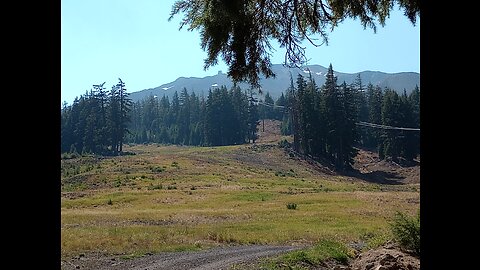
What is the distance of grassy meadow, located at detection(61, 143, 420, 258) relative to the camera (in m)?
22.8

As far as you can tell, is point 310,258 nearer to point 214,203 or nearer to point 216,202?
point 214,203

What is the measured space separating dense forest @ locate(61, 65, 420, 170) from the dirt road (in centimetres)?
2870

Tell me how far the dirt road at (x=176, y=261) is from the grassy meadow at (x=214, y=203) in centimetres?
115

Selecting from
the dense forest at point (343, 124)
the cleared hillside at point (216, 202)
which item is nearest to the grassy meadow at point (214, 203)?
the cleared hillside at point (216, 202)

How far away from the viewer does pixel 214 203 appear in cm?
4544

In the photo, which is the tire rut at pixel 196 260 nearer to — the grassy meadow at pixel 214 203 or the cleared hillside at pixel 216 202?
the cleared hillside at pixel 216 202

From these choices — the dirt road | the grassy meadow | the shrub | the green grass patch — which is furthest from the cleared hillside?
the shrub

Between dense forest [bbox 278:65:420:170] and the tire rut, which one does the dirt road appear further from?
dense forest [bbox 278:65:420:170]

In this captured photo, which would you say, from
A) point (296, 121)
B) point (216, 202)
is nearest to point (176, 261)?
point (216, 202)

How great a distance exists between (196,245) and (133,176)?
170 ft

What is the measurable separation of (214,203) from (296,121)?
4303 centimetres
